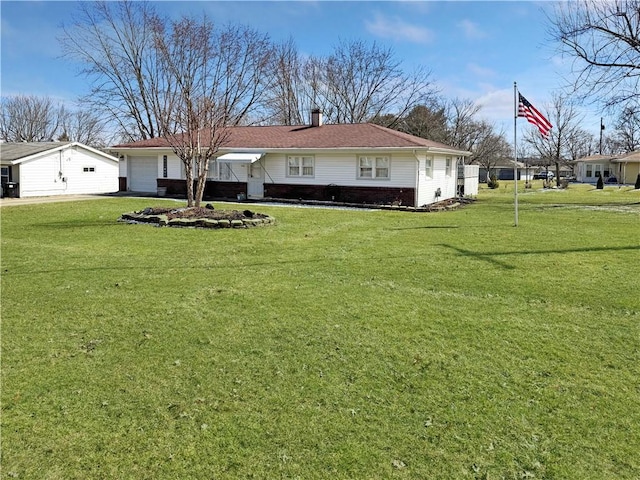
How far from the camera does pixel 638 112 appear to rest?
22.7m

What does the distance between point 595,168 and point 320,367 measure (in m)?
61.4

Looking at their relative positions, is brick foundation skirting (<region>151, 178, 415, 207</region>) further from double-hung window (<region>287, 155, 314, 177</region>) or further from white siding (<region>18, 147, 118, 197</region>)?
white siding (<region>18, 147, 118, 197</region>)

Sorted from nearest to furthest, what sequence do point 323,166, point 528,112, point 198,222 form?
point 198,222 → point 528,112 → point 323,166

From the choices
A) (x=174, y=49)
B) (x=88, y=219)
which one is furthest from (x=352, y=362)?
(x=174, y=49)

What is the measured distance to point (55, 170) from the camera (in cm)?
2639

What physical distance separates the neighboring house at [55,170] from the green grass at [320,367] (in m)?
19.3

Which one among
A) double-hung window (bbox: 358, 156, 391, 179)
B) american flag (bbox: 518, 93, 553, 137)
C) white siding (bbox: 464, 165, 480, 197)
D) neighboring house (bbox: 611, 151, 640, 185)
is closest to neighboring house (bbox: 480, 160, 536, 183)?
neighboring house (bbox: 611, 151, 640, 185)

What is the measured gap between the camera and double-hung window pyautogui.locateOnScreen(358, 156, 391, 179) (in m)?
20.0

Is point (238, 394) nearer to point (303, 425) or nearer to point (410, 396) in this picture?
point (303, 425)

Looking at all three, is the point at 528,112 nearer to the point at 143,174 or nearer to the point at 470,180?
the point at 470,180

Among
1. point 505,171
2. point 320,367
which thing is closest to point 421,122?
point 505,171

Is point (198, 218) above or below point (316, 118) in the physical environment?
below

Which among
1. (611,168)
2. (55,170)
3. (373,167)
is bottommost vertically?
(373,167)

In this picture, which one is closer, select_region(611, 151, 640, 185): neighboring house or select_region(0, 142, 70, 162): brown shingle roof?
select_region(0, 142, 70, 162): brown shingle roof
